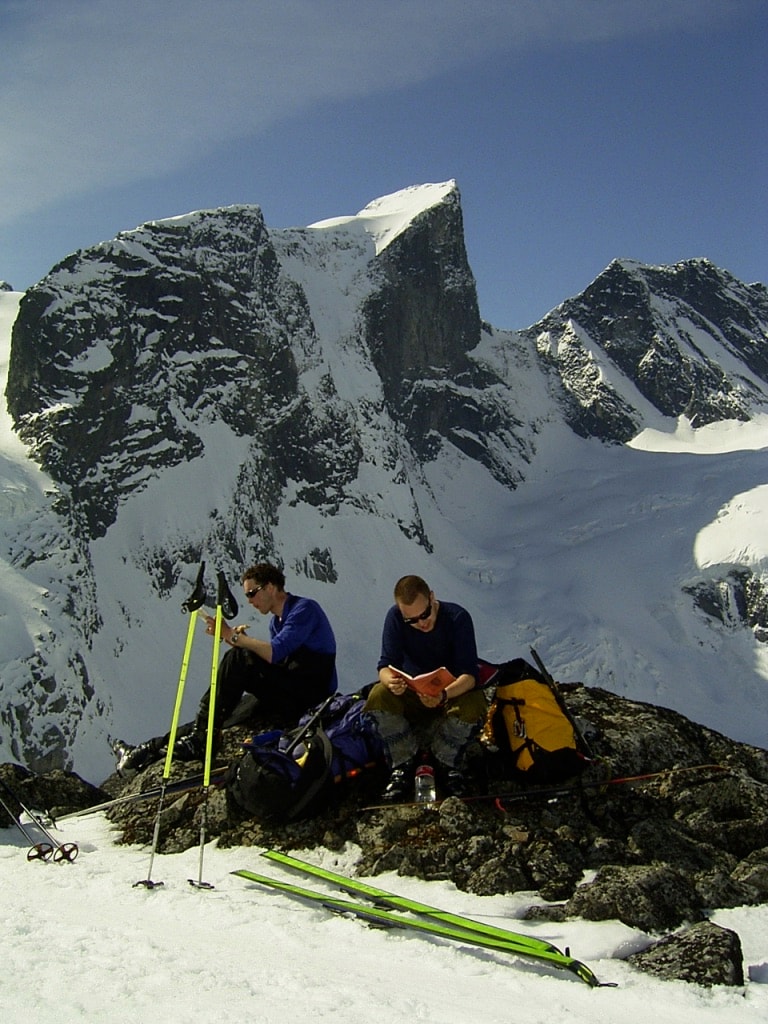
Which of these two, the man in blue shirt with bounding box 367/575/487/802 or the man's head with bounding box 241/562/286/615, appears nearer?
the man in blue shirt with bounding box 367/575/487/802

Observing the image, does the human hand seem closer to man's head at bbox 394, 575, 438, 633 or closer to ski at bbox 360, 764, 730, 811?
man's head at bbox 394, 575, 438, 633

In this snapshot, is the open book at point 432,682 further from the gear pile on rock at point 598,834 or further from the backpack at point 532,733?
the gear pile on rock at point 598,834

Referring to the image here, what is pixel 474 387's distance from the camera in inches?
5655

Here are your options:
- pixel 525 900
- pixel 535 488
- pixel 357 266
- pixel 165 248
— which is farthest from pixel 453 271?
pixel 525 900

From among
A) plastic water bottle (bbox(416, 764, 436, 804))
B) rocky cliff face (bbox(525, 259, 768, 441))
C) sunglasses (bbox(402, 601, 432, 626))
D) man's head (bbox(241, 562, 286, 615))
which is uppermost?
rocky cliff face (bbox(525, 259, 768, 441))

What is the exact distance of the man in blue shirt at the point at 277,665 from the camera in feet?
26.2

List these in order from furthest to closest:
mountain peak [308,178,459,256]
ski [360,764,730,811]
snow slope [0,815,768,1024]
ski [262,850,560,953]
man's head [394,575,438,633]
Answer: mountain peak [308,178,459,256] → man's head [394,575,438,633] → ski [360,764,730,811] → ski [262,850,560,953] → snow slope [0,815,768,1024]

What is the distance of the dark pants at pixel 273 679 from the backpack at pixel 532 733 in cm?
192

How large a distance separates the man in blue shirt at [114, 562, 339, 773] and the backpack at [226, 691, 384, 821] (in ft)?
3.63

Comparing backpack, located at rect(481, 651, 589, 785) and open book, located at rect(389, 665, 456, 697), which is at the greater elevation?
open book, located at rect(389, 665, 456, 697)

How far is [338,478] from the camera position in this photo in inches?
4272

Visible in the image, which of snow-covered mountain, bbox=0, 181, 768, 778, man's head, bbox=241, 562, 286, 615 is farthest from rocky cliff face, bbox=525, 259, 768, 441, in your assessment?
man's head, bbox=241, 562, 286, 615

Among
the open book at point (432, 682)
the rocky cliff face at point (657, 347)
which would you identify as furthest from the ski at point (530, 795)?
the rocky cliff face at point (657, 347)

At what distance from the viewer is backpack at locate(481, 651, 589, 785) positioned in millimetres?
6566
